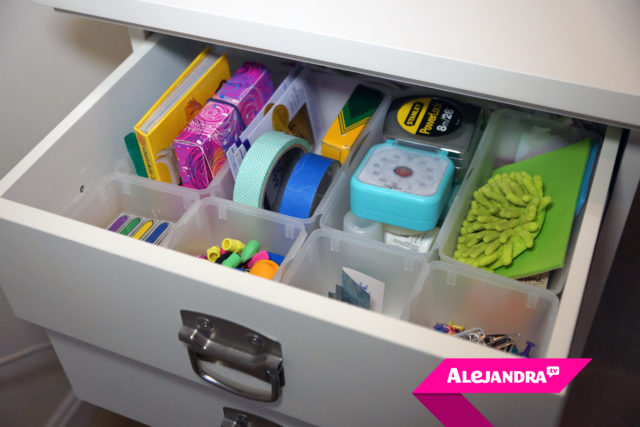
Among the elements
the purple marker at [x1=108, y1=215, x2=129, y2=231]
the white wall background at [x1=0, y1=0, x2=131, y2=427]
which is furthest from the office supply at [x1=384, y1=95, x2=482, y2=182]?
the white wall background at [x1=0, y1=0, x2=131, y2=427]

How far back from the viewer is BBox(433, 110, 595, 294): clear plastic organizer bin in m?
0.67

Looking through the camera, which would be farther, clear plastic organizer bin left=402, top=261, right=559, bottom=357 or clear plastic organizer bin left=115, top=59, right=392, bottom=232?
clear plastic organizer bin left=115, top=59, right=392, bottom=232

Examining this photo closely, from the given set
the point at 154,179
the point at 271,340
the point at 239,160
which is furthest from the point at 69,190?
the point at 271,340

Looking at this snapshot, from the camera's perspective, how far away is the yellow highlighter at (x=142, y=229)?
0.72 meters

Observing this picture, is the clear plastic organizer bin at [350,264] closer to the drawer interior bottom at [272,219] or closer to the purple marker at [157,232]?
the drawer interior bottom at [272,219]

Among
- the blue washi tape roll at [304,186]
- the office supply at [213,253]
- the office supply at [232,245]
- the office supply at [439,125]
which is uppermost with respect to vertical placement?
the office supply at [439,125]

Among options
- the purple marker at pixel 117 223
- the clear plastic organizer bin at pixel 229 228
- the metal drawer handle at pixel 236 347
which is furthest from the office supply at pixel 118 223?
the metal drawer handle at pixel 236 347

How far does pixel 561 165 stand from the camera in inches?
27.5

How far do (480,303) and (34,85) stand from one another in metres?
0.69

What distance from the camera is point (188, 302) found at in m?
0.55

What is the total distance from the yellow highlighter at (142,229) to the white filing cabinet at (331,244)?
Result: 85 millimetres

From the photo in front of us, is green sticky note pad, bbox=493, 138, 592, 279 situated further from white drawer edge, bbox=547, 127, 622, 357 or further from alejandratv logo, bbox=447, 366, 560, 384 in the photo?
alejandratv logo, bbox=447, 366, 560, 384

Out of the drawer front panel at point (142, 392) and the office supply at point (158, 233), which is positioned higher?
the office supply at point (158, 233)

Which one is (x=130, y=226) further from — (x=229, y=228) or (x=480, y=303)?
(x=480, y=303)
